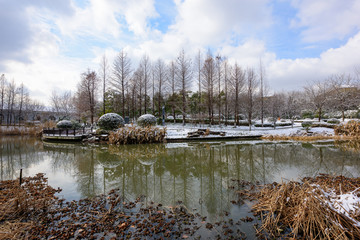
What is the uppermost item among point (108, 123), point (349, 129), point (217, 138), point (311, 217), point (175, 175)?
point (108, 123)

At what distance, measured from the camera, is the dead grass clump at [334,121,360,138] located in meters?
14.8

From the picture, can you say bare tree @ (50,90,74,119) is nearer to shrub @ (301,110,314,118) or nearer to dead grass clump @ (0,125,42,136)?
dead grass clump @ (0,125,42,136)

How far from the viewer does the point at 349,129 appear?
15406mm

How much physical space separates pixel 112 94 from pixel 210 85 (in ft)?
59.1

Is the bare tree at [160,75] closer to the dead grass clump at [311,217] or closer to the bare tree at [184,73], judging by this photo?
the bare tree at [184,73]

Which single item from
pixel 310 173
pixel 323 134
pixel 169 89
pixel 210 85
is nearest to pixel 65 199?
pixel 310 173

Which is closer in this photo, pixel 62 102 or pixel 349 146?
pixel 349 146

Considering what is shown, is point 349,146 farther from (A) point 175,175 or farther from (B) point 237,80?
(B) point 237,80

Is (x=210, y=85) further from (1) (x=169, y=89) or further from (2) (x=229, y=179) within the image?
(2) (x=229, y=179)

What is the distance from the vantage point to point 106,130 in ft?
50.3

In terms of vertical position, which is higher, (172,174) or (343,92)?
(343,92)

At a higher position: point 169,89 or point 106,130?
point 169,89

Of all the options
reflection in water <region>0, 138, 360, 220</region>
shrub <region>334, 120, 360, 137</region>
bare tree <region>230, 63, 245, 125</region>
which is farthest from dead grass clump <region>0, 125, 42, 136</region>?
shrub <region>334, 120, 360, 137</region>

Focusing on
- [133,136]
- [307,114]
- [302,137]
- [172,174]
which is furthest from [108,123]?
[307,114]
